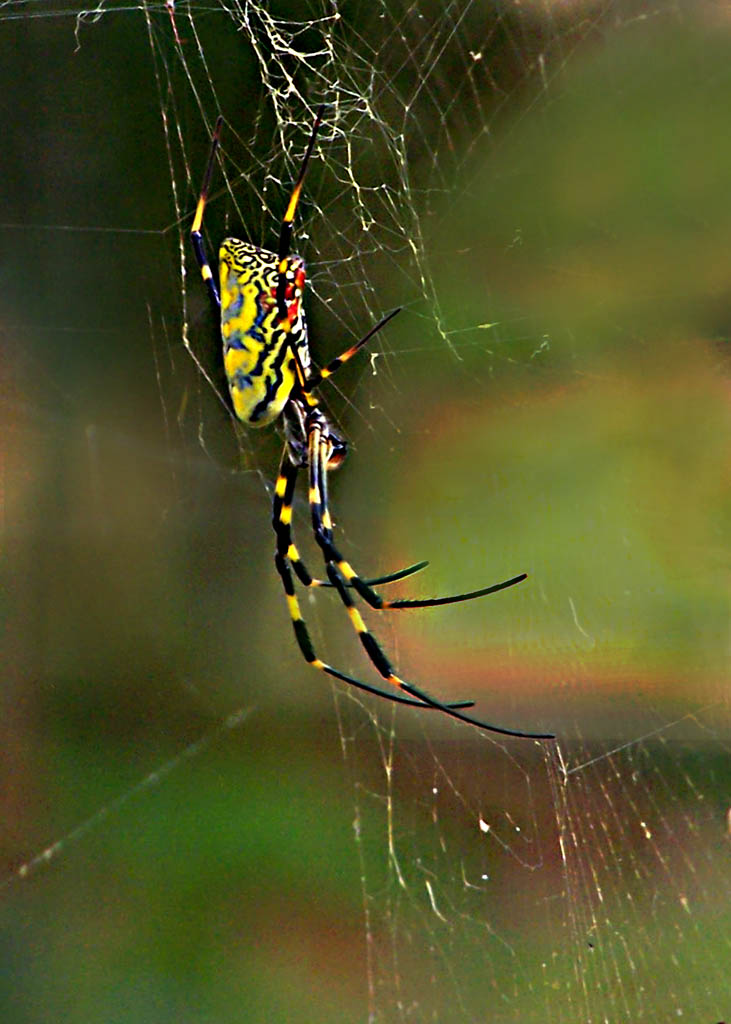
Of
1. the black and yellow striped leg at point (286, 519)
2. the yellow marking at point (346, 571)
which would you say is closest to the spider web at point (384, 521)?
the black and yellow striped leg at point (286, 519)

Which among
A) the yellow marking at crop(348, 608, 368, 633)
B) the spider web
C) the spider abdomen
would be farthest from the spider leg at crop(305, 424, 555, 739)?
the spider web

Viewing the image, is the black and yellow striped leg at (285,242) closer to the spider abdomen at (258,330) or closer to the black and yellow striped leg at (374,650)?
the spider abdomen at (258,330)

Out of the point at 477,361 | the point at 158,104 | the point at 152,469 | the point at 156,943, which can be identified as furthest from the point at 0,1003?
the point at 158,104

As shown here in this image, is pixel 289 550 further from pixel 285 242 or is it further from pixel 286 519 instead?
pixel 285 242

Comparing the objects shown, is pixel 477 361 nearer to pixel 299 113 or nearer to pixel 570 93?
pixel 570 93

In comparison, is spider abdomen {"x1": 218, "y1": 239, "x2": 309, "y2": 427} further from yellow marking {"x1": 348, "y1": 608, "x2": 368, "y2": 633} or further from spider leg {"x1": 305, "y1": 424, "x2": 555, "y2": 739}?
yellow marking {"x1": 348, "y1": 608, "x2": 368, "y2": 633}

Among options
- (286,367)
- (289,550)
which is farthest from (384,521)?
(286,367)
